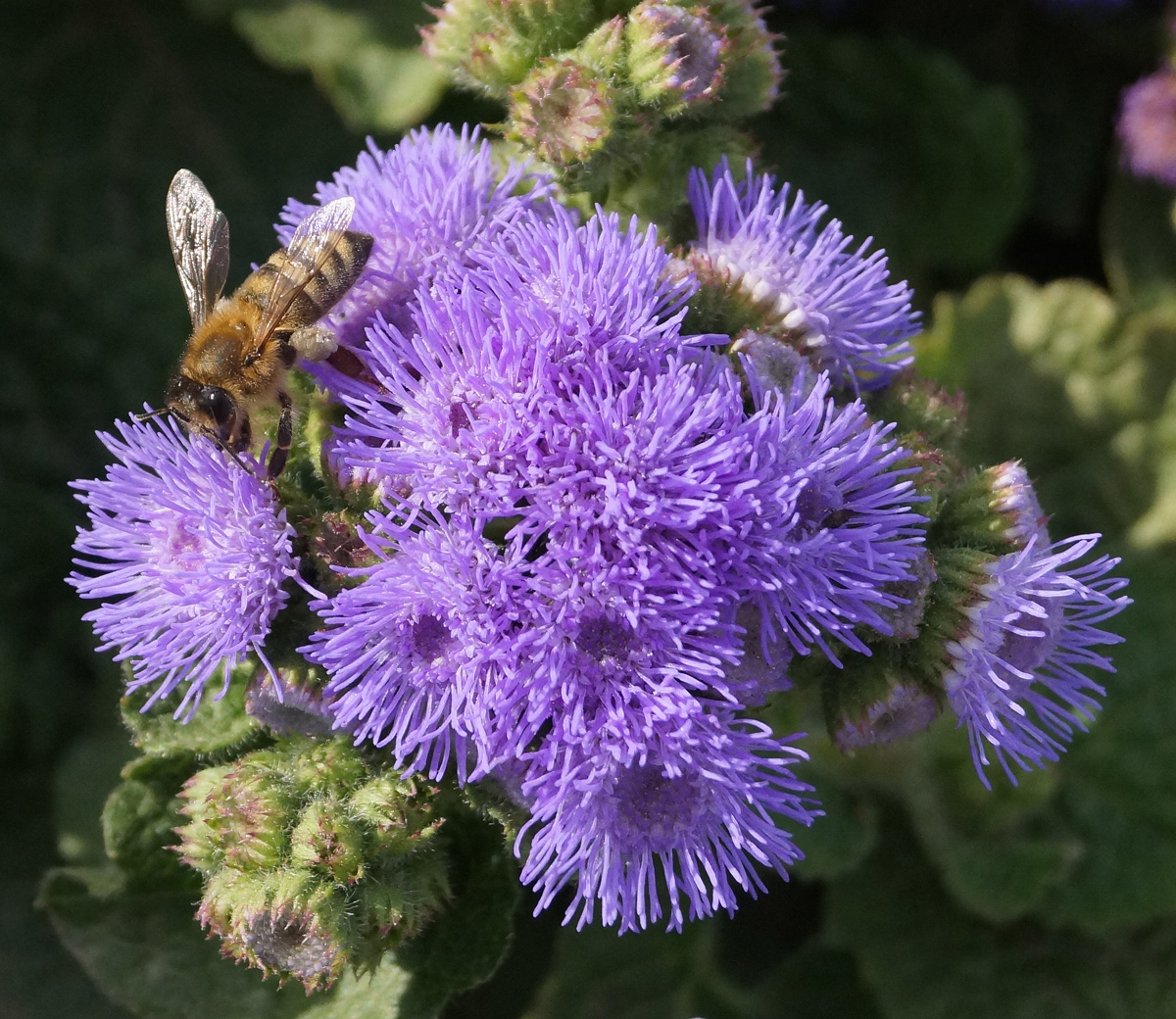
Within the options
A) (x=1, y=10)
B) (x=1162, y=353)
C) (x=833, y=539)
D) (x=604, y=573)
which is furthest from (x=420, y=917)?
(x=1, y=10)

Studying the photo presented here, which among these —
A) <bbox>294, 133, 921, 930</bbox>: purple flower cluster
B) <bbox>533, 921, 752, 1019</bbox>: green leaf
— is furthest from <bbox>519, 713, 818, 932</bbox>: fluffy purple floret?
<bbox>533, 921, 752, 1019</bbox>: green leaf

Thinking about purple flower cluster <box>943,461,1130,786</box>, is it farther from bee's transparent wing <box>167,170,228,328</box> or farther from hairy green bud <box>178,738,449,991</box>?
bee's transparent wing <box>167,170,228,328</box>

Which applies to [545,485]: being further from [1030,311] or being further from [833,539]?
[1030,311]

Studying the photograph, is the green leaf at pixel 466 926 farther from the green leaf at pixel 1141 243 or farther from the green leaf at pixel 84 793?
the green leaf at pixel 1141 243

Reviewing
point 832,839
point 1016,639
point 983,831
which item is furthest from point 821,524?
point 983,831

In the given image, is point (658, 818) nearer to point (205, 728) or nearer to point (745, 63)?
point (205, 728)

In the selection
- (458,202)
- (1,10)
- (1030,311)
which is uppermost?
(1030,311)

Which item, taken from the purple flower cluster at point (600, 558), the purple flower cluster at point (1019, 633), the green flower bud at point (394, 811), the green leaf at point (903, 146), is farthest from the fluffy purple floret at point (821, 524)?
the green leaf at point (903, 146)

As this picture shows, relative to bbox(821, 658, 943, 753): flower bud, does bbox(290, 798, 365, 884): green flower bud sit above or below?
below
